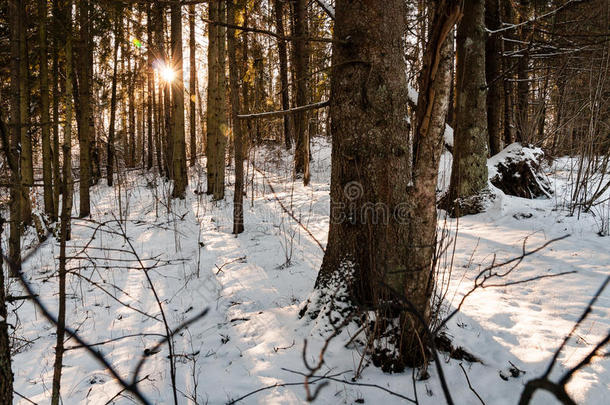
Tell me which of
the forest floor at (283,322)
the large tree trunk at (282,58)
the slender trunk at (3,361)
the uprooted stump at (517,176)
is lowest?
the forest floor at (283,322)

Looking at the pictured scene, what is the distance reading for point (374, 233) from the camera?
215cm

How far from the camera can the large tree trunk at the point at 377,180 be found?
1.93 meters

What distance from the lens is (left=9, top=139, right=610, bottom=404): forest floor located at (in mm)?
1886

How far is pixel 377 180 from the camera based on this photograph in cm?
224

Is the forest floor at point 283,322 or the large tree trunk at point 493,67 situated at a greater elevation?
the large tree trunk at point 493,67

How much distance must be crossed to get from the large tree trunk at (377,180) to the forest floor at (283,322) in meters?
0.24

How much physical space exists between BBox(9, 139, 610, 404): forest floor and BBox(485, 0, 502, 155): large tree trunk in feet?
6.98

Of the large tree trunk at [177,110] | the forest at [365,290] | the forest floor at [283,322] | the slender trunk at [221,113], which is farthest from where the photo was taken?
the large tree trunk at [177,110]

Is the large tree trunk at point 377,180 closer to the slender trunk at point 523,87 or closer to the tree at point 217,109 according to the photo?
the slender trunk at point 523,87

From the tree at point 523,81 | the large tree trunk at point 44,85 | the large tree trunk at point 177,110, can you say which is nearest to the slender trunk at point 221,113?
the large tree trunk at point 177,110

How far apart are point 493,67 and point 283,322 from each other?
6.58 meters

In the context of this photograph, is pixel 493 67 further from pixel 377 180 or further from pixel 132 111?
pixel 132 111

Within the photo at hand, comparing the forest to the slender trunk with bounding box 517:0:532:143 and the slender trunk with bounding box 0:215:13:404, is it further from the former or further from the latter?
the slender trunk with bounding box 517:0:532:143

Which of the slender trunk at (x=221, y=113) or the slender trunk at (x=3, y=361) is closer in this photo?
the slender trunk at (x=3, y=361)
